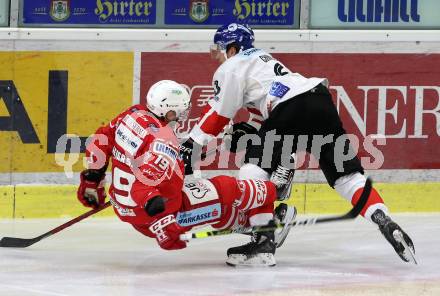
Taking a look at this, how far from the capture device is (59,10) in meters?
6.97

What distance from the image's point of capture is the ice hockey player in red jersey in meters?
4.95

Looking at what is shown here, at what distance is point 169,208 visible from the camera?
5.03 meters

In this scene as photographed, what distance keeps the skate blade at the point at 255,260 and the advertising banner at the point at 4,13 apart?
2.38m

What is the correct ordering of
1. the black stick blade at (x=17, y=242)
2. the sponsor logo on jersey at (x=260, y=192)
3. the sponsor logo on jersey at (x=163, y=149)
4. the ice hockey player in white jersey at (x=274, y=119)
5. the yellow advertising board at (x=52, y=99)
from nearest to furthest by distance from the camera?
the sponsor logo on jersey at (x=163, y=149), the sponsor logo on jersey at (x=260, y=192), the ice hockey player in white jersey at (x=274, y=119), the black stick blade at (x=17, y=242), the yellow advertising board at (x=52, y=99)

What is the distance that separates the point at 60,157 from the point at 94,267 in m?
1.76

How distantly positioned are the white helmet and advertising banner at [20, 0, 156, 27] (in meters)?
1.94

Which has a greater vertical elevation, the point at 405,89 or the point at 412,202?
the point at 405,89

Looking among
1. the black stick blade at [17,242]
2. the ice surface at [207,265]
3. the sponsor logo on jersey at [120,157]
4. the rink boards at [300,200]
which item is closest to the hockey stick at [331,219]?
the ice surface at [207,265]

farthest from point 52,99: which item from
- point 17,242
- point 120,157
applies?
point 120,157

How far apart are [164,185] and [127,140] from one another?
262 mm

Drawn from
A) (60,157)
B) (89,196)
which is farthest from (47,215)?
(89,196)

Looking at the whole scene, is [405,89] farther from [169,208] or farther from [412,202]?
[169,208]

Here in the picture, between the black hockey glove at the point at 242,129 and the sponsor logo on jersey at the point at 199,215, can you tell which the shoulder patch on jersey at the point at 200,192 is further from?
the black hockey glove at the point at 242,129

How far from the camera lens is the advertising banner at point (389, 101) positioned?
277 inches
